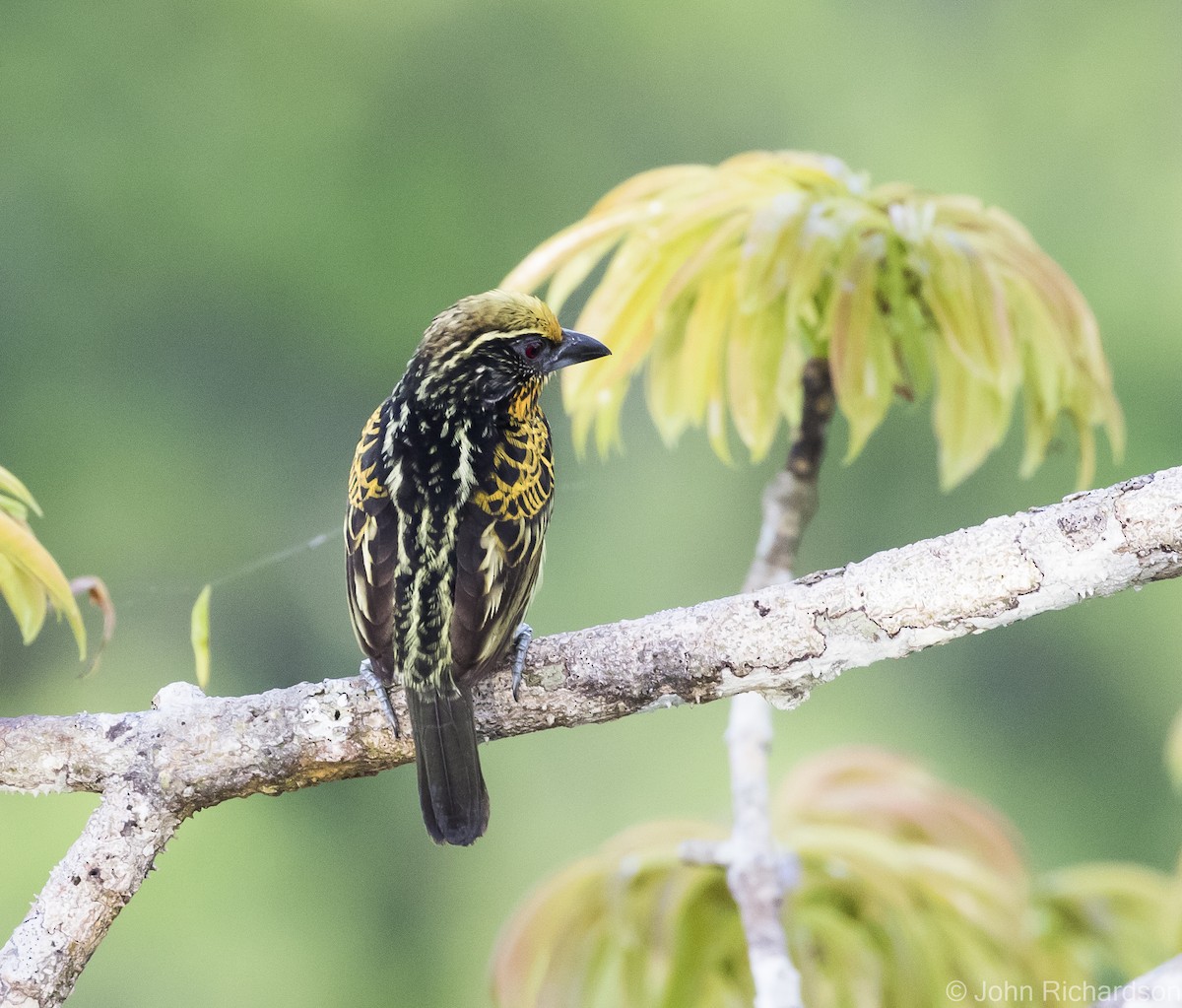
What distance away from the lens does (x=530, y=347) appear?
2.06 m

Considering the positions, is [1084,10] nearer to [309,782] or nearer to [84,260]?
[84,260]

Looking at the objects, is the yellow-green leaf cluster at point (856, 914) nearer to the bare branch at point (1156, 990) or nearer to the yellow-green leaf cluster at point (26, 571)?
the bare branch at point (1156, 990)

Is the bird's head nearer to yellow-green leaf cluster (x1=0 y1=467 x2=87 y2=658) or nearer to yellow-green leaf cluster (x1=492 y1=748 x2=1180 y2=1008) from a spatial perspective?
yellow-green leaf cluster (x1=0 y1=467 x2=87 y2=658)

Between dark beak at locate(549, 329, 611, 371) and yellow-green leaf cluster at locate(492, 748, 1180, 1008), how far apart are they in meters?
0.80

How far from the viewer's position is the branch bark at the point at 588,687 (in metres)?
1.51

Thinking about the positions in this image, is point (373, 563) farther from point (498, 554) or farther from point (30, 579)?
point (30, 579)

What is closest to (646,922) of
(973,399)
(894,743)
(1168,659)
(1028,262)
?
(973,399)

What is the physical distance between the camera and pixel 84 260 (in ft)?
18.1

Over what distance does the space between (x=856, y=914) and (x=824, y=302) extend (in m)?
1.07

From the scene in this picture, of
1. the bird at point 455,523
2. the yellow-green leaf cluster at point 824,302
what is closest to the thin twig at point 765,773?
the yellow-green leaf cluster at point 824,302

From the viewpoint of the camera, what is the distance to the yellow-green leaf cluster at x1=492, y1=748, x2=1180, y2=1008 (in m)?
2.08

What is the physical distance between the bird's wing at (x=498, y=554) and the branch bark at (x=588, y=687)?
0.23 feet

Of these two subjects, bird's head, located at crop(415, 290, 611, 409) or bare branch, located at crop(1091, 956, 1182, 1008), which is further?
bird's head, located at crop(415, 290, 611, 409)

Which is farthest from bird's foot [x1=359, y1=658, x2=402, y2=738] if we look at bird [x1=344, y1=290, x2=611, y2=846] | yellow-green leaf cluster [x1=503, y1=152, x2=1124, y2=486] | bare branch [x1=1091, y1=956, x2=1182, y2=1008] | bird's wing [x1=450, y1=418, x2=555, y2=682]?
bare branch [x1=1091, y1=956, x2=1182, y2=1008]
